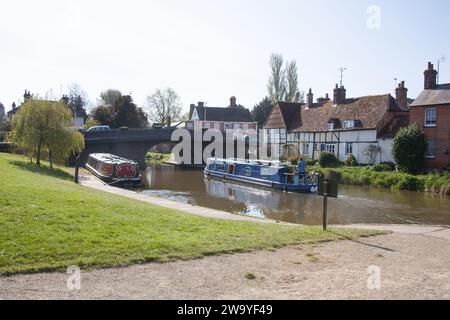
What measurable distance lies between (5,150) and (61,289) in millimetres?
36220

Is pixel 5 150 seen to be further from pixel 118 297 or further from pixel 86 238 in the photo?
pixel 118 297

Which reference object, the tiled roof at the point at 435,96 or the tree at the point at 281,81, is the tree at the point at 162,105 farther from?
the tiled roof at the point at 435,96

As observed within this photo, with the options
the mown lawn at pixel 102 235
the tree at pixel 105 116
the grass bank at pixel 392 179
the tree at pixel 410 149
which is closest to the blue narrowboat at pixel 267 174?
the grass bank at pixel 392 179

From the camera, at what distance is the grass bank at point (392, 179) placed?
1038 inches

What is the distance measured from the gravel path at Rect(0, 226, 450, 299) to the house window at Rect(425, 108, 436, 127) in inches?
978

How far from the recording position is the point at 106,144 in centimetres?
4434

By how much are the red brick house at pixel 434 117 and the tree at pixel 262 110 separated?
3833 centimetres

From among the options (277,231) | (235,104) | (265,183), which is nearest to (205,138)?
(265,183)

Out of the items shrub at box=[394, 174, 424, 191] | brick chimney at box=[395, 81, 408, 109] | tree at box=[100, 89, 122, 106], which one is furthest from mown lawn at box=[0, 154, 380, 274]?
tree at box=[100, 89, 122, 106]

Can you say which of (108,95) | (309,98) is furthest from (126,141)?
(108,95)

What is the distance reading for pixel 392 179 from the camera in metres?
28.6

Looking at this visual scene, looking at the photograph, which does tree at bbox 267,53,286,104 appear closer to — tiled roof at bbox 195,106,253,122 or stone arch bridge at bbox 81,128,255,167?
tiled roof at bbox 195,106,253,122

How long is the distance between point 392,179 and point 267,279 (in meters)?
24.4

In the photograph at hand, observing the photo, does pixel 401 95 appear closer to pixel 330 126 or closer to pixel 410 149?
pixel 330 126
